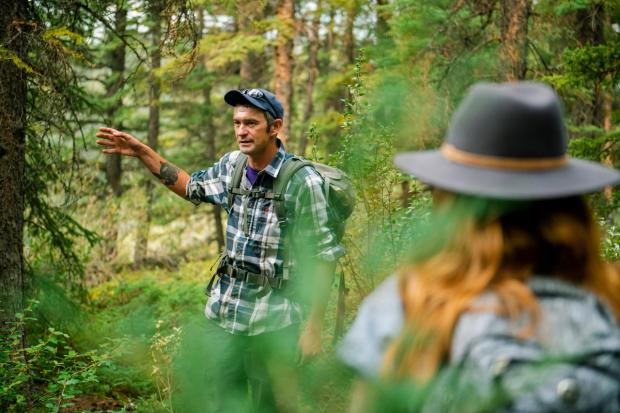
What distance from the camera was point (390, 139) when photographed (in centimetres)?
504

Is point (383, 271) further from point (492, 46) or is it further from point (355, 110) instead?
point (492, 46)

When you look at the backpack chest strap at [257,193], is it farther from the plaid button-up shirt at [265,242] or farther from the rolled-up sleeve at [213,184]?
the rolled-up sleeve at [213,184]

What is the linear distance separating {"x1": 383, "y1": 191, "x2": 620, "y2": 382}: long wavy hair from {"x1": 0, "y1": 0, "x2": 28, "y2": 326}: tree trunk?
5.09 meters

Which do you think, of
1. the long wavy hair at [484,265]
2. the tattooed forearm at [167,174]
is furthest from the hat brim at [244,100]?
the long wavy hair at [484,265]

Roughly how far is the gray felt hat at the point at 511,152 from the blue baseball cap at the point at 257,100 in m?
2.84

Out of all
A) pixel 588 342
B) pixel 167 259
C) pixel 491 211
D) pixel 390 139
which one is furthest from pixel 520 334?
pixel 167 259

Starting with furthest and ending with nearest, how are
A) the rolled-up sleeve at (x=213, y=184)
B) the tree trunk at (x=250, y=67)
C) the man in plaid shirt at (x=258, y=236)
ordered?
1. the tree trunk at (x=250, y=67)
2. the rolled-up sleeve at (x=213, y=184)
3. the man in plaid shirt at (x=258, y=236)

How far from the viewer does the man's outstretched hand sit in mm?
4399

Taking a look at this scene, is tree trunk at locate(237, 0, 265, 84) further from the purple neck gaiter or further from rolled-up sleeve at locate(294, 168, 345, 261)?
rolled-up sleeve at locate(294, 168, 345, 261)

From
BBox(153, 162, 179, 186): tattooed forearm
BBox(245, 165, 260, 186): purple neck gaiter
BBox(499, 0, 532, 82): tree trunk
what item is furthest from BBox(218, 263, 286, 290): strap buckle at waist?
BBox(499, 0, 532, 82): tree trunk

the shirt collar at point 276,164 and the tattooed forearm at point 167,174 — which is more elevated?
the shirt collar at point 276,164

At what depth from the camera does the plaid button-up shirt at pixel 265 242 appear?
4145 mm

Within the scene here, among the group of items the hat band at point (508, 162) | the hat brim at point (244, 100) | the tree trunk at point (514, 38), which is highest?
the tree trunk at point (514, 38)

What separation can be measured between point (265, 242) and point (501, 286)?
281 cm
